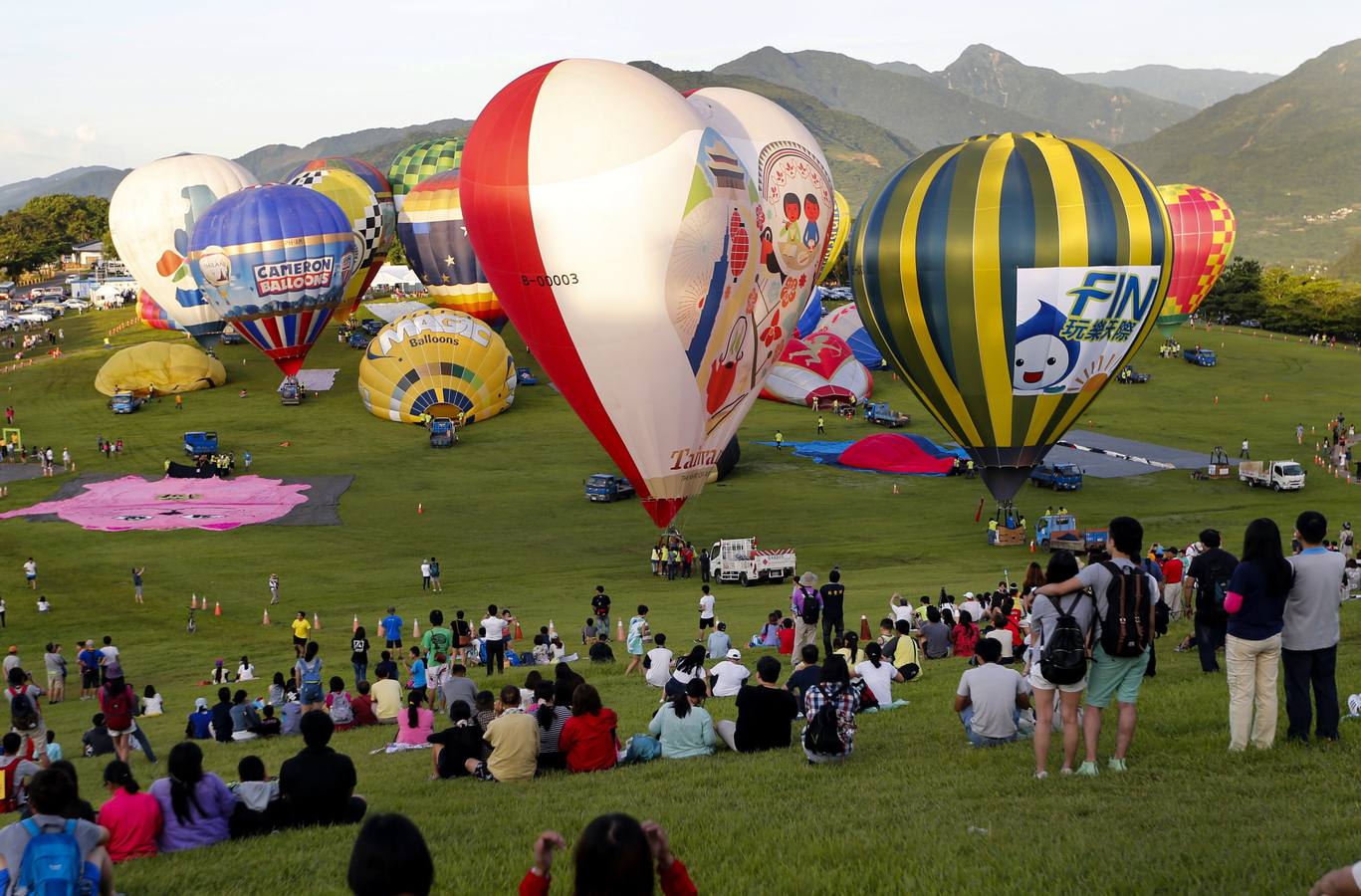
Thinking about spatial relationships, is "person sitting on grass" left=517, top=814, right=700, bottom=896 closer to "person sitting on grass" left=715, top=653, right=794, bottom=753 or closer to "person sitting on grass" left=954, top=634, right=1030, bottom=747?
"person sitting on grass" left=954, top=634, right=1030, bottom=747

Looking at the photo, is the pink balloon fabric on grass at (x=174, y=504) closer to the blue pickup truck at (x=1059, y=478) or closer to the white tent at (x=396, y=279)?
the blue pickup truck at (x=1059, y=478)

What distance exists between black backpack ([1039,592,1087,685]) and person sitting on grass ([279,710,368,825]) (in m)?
5.10

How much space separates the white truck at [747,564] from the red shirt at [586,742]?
2302cm

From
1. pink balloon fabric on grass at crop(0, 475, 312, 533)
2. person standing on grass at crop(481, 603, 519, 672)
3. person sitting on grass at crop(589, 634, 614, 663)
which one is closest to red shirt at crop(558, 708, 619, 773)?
person standing on grass at crop(481, 603, 519, 672)

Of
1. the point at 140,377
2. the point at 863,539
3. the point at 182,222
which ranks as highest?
the point at 182,222

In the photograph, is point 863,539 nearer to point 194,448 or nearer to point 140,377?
point 194,448

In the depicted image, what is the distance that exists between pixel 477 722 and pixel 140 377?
200 feet

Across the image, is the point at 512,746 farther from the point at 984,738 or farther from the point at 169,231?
the point at 169,231

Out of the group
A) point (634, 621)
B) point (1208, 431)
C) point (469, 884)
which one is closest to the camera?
point (469, 884)

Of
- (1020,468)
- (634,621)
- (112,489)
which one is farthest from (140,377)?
(634,621)

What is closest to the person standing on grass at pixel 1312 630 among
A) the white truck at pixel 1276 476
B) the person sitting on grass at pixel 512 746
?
the person sitting on grass at pixel 512 746

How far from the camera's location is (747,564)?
118 ft

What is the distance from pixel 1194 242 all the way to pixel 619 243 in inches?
2342

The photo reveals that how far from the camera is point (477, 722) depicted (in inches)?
532
